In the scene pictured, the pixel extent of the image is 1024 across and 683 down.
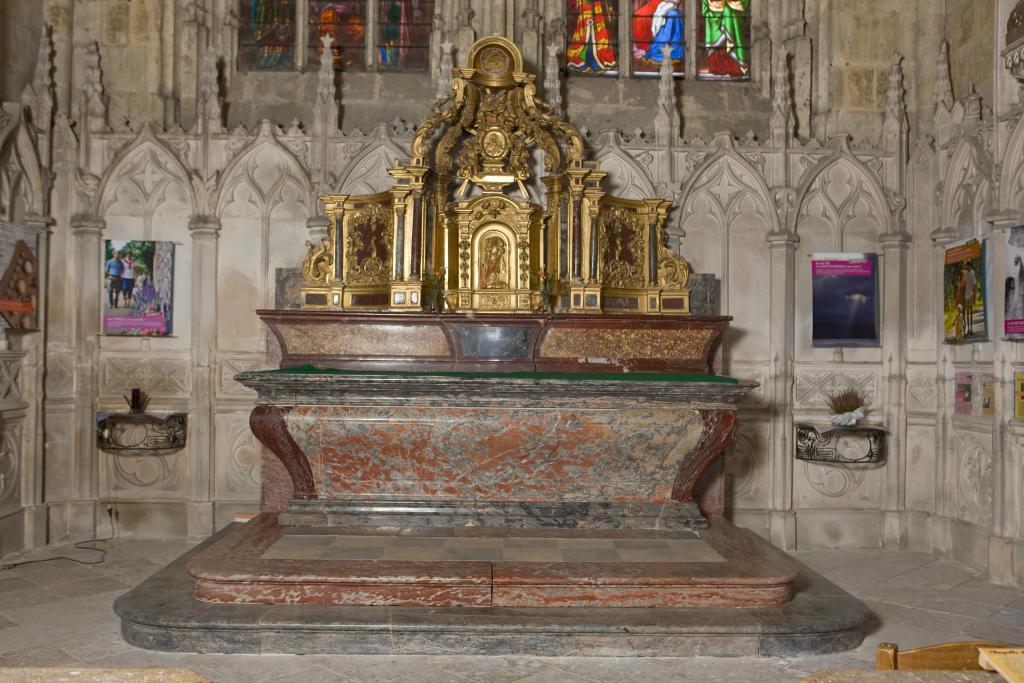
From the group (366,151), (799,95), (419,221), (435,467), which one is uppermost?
(799,95)

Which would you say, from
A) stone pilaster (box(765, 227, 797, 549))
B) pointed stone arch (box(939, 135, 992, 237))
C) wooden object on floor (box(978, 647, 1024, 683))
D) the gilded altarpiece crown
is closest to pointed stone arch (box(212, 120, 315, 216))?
the gilded altarpiece crown

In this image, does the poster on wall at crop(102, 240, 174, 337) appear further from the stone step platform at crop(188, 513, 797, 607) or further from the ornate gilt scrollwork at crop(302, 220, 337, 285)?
the stone step platform at crop(188, 513, 797, 607)

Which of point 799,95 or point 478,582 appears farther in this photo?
point 799,95

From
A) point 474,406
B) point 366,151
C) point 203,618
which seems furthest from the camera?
point 366,151

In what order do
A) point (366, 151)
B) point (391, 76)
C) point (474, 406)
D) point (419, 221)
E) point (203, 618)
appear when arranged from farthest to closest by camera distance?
1. point (391, 76)
2. point (366, 151)
3. point (419, 221)
4. point (474, 406)
5. point (203, 618)

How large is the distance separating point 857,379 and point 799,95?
3068 millimetres

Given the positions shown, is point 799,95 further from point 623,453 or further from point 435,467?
point 435,467

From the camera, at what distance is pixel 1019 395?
7516mm

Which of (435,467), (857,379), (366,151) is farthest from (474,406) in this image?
(857,379)

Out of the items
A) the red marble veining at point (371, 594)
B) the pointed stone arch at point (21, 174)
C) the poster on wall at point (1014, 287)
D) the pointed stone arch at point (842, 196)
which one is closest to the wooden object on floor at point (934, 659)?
the red marble veining at point (371, 594)

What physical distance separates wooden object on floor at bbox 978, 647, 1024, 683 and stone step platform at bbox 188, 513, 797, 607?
9.22 ft

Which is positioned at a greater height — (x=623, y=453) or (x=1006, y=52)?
(x=1006, y=52)

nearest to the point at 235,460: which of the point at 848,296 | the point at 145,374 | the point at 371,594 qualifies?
the point at 145,374

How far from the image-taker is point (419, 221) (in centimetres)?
820
